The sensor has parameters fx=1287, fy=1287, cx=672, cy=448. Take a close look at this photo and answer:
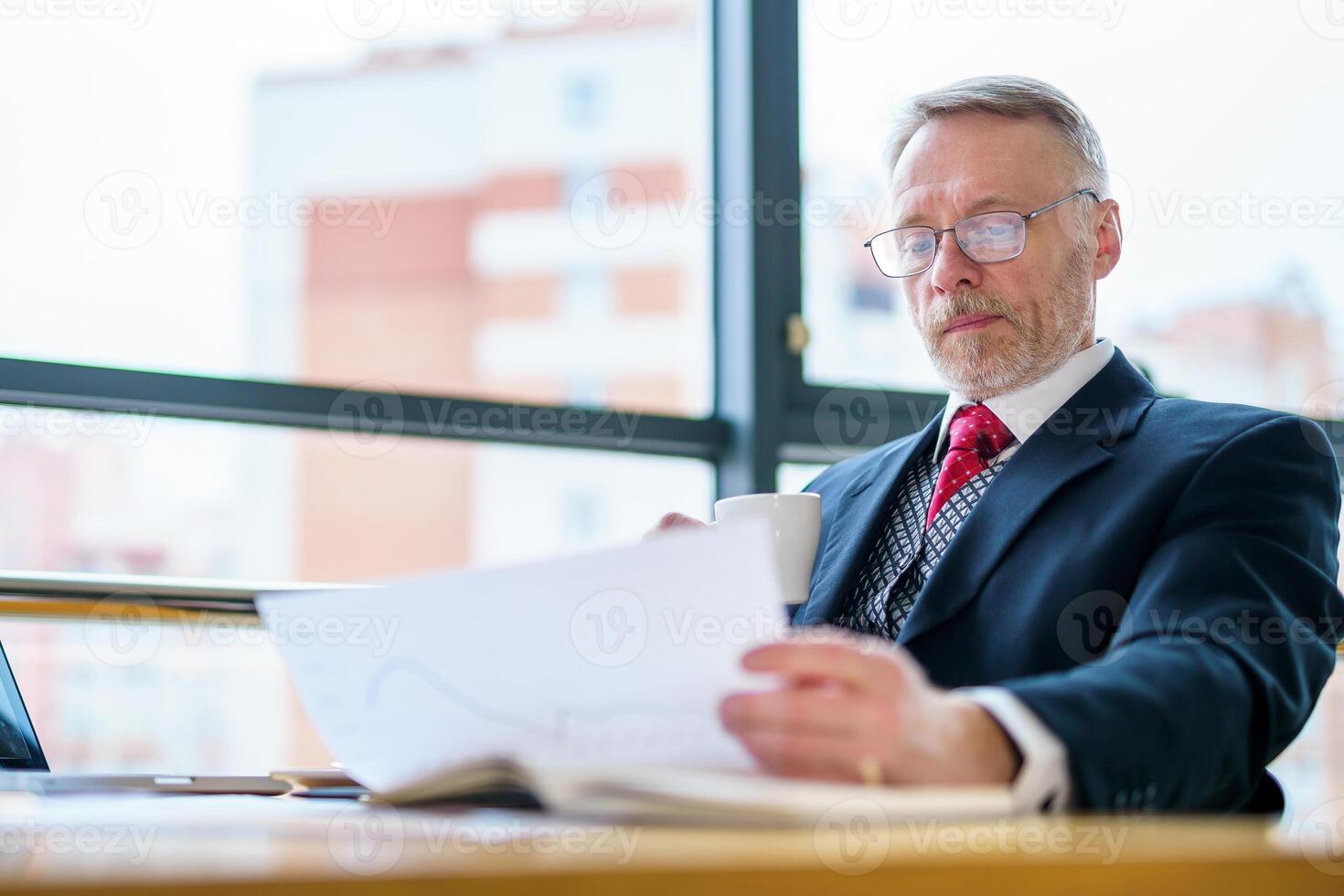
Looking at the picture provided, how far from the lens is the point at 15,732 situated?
0.98 metres

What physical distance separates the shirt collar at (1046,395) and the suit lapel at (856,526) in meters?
0.10

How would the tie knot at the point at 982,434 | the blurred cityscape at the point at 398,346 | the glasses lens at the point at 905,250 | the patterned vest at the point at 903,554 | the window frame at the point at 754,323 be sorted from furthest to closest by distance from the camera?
the blurred cityscape at the point at 398,346 < the window frame at the point at 754,323 < the glasses lens at the point at 905,250 < the tie knot at the point at 982,434 < the patterned vest at the point at 903,554

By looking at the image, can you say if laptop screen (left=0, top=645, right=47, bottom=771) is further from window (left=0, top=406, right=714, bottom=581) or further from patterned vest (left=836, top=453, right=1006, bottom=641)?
window (left=0, top=406, right=714, bottom=581)

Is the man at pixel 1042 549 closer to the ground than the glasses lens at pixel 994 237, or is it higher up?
closer to the ground

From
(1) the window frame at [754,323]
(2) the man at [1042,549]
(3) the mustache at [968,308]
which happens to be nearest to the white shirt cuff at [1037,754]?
(2) the man at [1042,549]

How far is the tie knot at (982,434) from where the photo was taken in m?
1.36

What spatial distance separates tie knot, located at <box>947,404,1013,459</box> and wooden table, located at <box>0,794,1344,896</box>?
0.83 m

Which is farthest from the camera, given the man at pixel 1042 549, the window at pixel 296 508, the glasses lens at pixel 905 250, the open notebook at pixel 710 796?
the window at pixel 296 508

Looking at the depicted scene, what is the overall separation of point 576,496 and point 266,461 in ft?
17.6

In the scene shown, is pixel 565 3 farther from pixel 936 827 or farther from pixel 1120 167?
pixel 936 827

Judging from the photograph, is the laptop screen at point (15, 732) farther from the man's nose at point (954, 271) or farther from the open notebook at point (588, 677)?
the man's nose at point (954, 271)

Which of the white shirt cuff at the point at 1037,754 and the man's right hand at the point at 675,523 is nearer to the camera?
the white shirt cuff at the point at 1037,754

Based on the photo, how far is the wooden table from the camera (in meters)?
0.38

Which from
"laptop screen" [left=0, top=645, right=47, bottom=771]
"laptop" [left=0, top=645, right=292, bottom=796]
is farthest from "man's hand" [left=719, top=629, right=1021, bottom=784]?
"laptop screen" [left=0, top=645, right=47, bottom=771]
